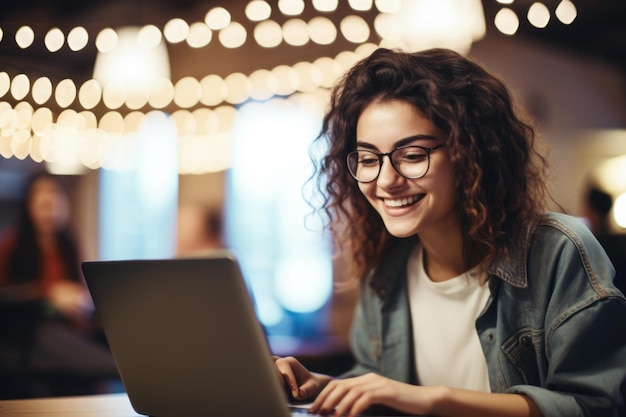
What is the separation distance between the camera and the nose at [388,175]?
59.4 inches

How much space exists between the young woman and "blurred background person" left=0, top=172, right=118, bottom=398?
2.10 m

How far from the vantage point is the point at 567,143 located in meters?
6.27

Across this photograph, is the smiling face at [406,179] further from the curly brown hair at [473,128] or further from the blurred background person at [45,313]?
the blurred background person at [45,313]

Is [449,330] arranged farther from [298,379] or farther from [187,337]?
[187,337]

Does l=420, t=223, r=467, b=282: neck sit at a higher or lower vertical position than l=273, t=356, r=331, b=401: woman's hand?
higher

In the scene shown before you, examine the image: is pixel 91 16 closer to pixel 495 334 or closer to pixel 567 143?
pixel 567 143

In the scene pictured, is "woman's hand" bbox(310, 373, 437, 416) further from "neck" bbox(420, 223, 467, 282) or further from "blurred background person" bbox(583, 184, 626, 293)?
"blurred background person" bbox(583, 184, 626, 293)

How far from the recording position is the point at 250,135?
6.97 m

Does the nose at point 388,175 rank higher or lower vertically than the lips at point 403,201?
higher

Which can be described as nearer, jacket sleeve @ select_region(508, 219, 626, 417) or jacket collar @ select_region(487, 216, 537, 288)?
jacket sleeve @ select_region(508, 219, 626, 417)

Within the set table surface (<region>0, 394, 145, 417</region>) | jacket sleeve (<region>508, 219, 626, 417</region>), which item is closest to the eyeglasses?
jacket sleeve (<region>508, 219, 626, 417</region>)

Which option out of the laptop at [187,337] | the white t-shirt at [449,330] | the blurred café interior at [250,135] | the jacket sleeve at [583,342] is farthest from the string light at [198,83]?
the laptop at [187,337]

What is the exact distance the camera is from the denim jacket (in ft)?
4.32

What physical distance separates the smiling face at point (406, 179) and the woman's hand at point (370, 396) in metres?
0.42
